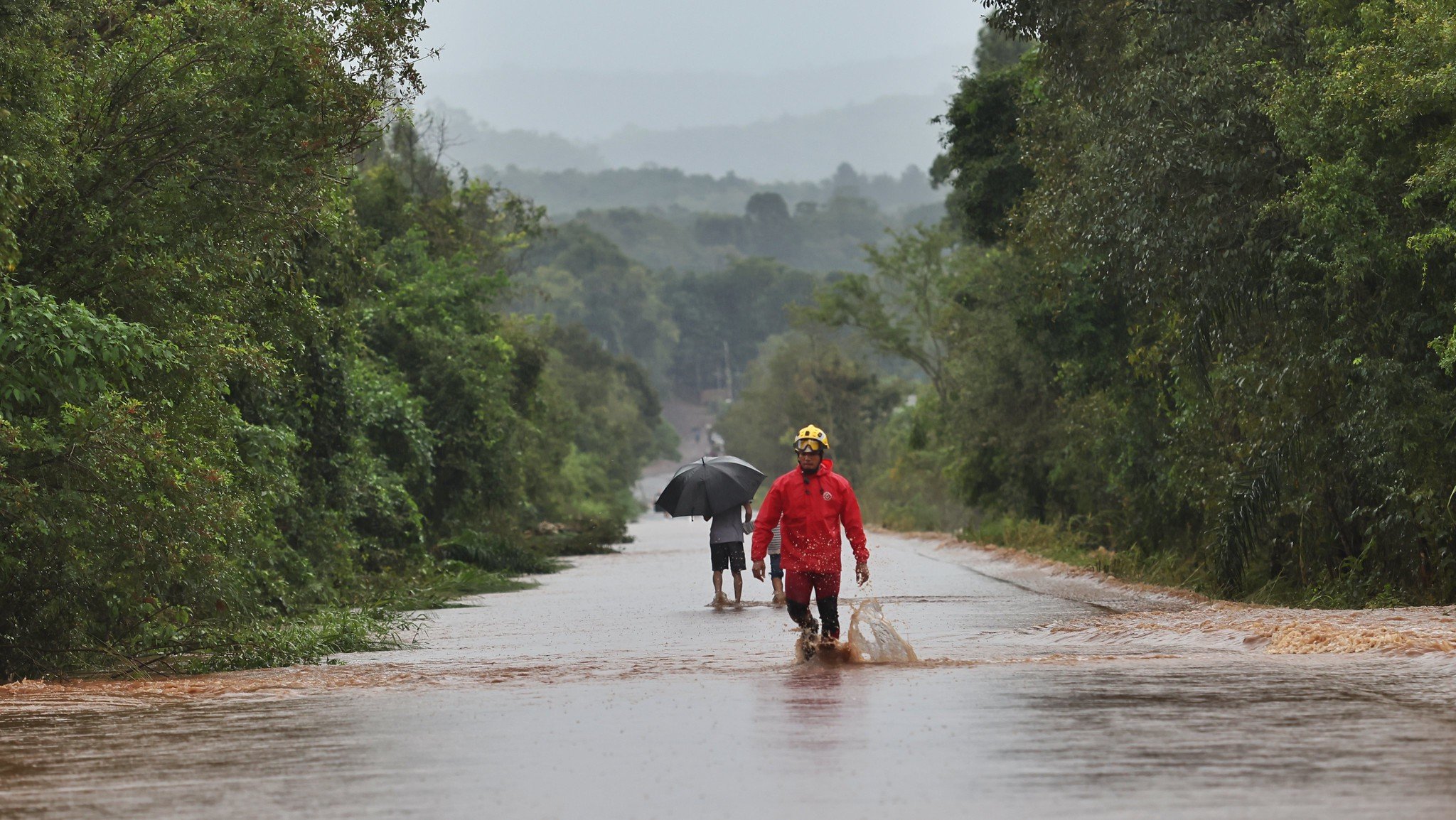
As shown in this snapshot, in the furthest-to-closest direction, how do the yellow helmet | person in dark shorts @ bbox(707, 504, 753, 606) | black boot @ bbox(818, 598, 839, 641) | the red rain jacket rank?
person in dark shorts @ bbox(707, 504, 753, 606) < black boot @ bbox(818, 598, 839, 641) < the red rain jacket < the yellow helmet

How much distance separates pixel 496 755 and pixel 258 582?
1315 centimetres

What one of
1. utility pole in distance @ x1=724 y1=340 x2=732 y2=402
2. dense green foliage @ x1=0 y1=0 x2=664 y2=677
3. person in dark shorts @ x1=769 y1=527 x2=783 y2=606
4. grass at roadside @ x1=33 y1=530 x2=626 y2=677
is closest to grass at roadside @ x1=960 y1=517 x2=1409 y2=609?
person in dark shorts @ x1=769 y1=527 x2=783 y2=606

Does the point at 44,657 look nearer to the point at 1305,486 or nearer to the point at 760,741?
the point at 760,741

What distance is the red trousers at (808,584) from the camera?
13820mm

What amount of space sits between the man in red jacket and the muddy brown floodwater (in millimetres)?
736

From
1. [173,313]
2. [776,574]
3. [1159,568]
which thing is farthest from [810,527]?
[1159,568]

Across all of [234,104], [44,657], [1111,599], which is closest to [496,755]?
[44,657]

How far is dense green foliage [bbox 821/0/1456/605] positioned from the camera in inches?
675

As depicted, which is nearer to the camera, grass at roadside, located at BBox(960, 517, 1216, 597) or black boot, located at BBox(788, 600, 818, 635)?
black boot, located at BBox(788, 600, 818, 635)

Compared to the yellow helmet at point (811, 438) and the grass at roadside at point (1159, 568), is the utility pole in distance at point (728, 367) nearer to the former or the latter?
the grass at roadside at point (1159, 568)

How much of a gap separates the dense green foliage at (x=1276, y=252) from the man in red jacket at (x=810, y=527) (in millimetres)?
5966

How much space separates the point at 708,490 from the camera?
22547mm

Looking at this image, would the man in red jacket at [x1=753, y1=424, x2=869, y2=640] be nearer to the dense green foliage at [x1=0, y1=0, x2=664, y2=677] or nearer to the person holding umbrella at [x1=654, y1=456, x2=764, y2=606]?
the dense green foliage at [x1=0, y1=0, x2=664, y2=677]

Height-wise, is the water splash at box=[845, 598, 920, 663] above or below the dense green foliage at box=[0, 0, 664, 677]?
below
